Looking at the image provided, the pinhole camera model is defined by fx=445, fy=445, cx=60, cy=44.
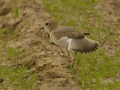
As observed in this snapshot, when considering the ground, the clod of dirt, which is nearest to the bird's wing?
the ground

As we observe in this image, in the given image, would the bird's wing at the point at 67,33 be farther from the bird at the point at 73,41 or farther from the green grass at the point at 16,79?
the green grass at the point at 16,79

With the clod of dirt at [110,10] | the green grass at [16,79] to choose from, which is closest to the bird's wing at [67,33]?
the green grass at [16,79]

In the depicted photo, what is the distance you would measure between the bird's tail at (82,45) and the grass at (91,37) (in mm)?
408

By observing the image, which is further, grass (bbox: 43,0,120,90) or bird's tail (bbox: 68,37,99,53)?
bird's tail (bbox: 68,37,99,53)

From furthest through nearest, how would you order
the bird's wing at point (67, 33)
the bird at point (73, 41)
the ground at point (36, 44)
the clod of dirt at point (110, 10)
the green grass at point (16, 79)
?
the clod of dirt at point (110, 10) → the bird's wing at point (67, 33) → the bird at point (73, 41) → the ground at point (36, 44) → the green grass at point (16, 79)

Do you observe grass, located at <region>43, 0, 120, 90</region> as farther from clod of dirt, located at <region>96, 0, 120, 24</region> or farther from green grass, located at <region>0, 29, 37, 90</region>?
green grass, located at <region>0, 29, 37, 90</region>

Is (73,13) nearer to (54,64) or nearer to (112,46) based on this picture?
(112,46)

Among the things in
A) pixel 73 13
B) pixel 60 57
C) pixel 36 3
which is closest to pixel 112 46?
pixel 60 57

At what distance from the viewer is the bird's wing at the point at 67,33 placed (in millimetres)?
8045

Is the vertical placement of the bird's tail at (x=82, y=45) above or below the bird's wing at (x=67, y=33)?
below

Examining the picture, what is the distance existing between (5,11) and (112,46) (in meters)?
3.44

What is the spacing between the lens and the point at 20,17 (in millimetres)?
10977

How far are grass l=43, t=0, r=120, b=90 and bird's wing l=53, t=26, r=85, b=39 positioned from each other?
23.5 inches

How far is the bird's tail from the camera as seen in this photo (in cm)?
783
